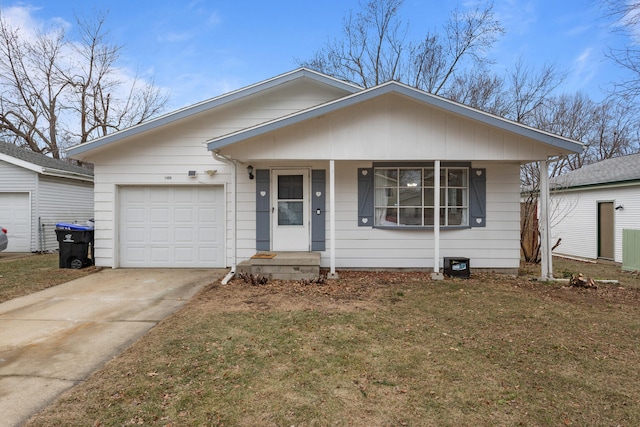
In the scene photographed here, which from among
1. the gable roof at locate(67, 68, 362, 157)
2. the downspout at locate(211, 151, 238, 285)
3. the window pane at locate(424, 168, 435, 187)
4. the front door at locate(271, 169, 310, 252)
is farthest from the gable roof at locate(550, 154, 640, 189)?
the downspout at locate(211, 151, 238, 285)

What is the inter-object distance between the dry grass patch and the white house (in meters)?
2.39

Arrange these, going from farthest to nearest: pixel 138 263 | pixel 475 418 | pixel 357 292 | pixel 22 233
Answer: pixel 22 233 → pixel 138 263 → pixel 357 292 → pixel 475 418

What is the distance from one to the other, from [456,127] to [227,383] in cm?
611

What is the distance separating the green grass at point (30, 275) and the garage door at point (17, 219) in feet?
6.08

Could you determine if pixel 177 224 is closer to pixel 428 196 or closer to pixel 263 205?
pixel 263 205

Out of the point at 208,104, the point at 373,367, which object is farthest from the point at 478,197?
the point at 208,104

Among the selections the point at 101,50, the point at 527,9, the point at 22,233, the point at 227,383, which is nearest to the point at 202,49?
the point at 22,233

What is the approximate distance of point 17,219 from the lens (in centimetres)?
1137

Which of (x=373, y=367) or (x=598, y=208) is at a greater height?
(x=598, y=208)

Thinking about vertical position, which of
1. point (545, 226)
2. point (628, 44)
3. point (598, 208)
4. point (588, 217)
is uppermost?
point (628, 44)

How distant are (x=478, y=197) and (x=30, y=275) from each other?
998 cm

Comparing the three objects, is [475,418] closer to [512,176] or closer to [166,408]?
[166,408]

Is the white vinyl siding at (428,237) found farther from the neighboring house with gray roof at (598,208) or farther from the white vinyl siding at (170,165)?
the neighboring house with gray roof at (598,208)

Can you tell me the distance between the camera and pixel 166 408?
99.2 inches
